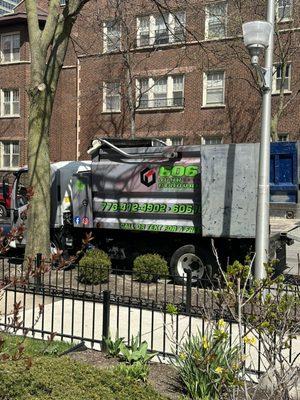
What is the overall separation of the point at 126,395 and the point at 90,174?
7.50 meters

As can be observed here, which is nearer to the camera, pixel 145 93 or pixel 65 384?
pixel 65 384

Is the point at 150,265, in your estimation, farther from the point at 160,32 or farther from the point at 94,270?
the point at 160,32

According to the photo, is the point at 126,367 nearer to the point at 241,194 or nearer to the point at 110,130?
the point at 241,194

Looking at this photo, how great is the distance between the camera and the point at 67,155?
31547 mm

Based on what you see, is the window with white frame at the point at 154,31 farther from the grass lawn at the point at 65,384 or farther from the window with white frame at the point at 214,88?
the grass lawn at the point at 65,384

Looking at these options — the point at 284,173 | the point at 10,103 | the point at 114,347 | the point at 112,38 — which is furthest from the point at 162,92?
the point at 114,347

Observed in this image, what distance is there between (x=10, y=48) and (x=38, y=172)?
24.0 m

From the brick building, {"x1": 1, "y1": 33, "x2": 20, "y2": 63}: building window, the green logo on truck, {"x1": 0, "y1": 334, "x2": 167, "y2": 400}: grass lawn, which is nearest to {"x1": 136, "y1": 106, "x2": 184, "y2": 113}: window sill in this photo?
the brick building

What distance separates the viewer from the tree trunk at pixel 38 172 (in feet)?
34.9

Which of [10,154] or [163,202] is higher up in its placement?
[10,154]

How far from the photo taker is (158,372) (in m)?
5.34

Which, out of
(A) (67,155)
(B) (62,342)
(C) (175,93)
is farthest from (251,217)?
(A) (67,155)

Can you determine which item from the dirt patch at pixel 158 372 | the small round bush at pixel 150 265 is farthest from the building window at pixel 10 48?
the dirt patch at pixel 158 372

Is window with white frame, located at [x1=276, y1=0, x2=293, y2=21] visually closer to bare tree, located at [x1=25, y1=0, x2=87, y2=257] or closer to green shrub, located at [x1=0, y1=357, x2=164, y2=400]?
bare tree, located at [x1=25, y1=0, x2=87, y2=257]
